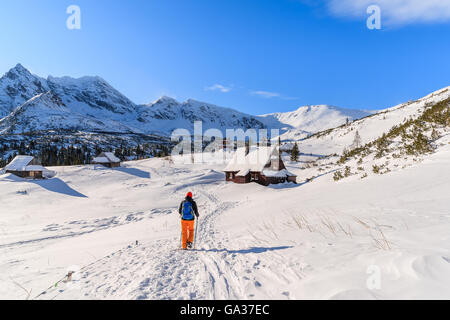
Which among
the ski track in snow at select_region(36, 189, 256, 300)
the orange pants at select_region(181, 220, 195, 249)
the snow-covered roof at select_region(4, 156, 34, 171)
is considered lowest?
the ski track in snow at select_region(36, 189, 256, 300)

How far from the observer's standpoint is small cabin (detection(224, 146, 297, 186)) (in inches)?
1363

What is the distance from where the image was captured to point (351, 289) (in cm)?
329

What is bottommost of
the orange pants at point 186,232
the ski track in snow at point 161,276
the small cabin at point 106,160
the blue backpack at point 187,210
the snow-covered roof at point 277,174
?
the ski track in snow at point 161,276

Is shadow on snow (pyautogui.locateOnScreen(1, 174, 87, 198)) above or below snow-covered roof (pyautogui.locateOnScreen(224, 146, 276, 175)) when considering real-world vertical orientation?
below

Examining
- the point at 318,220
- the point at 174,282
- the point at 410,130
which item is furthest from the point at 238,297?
the point at 410,130

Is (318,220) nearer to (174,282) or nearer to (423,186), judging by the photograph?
(423,186)

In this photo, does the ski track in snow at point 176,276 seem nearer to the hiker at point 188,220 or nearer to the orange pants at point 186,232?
the orange pants at point 186,232

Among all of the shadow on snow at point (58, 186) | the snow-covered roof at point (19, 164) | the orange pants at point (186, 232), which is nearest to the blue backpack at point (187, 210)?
the orange pants at point (186, 232)

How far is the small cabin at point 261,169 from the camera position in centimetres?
3462

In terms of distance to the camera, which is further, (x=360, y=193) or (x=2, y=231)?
(x=2, y=231)

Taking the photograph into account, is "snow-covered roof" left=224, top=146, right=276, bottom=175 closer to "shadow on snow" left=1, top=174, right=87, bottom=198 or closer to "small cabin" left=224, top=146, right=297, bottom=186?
"small cabin" left=224, top=146, right=297, bottom=186

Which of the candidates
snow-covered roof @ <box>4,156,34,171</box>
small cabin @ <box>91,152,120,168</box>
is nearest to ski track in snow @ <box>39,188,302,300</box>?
snow-covered roof @ <box>4,156,34,171</box>

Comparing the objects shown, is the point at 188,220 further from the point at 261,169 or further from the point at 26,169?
the point at 26,169
